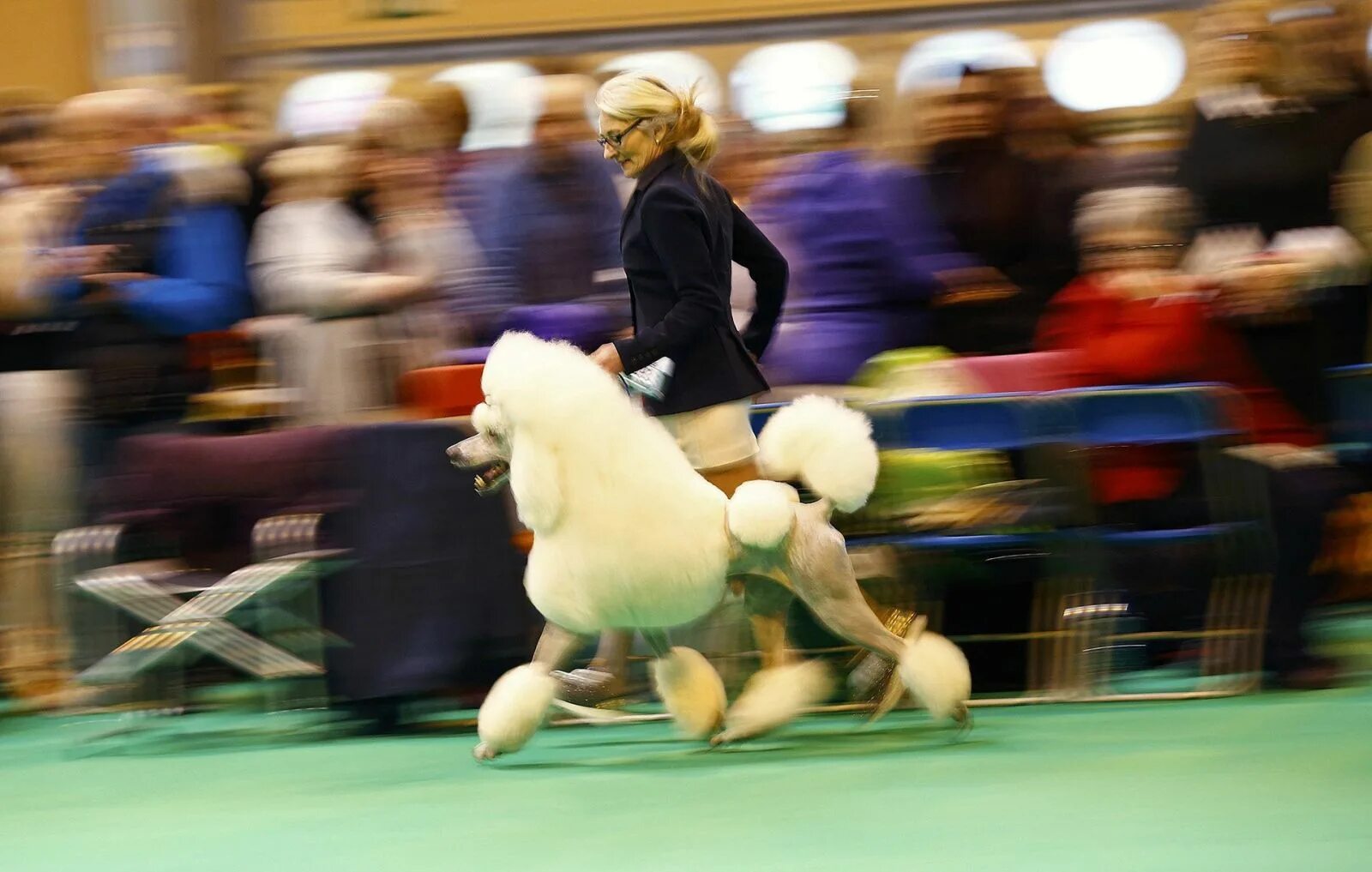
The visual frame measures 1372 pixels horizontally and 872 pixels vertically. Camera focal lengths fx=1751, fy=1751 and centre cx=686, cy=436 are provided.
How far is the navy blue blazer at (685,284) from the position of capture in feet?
12.9

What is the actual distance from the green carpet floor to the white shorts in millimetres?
701

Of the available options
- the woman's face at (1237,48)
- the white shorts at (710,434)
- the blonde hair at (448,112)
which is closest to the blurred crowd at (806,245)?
the woman's face at (1237,48)

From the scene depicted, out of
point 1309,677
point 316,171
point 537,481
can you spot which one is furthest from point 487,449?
point 1309,677

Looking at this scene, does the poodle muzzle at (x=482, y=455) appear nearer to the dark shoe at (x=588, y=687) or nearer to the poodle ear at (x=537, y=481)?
the poodle ear at (x=537, y=481)

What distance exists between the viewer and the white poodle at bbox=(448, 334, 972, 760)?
3.79m

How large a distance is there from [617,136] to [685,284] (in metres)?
0.39

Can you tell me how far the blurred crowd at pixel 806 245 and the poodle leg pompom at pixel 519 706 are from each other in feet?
4.23

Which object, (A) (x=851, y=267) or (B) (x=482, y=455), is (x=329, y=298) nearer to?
(B) (x=482, y=455)

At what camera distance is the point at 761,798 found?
3.61 metres

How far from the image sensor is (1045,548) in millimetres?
4781

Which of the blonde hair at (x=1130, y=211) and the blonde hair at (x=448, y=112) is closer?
the blonde hair at (x=1130, y=211)

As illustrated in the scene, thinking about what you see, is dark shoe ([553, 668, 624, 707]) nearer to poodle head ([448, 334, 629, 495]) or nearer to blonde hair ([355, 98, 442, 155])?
poodle head ([448, 334, 629, 495])

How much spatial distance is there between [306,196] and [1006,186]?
2.10 m

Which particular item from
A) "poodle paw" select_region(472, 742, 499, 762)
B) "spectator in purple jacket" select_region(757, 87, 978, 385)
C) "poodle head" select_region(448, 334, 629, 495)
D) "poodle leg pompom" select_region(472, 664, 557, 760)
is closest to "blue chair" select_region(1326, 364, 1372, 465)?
"spectator in purple jacket" select_region(757, 87, 978, 385)
